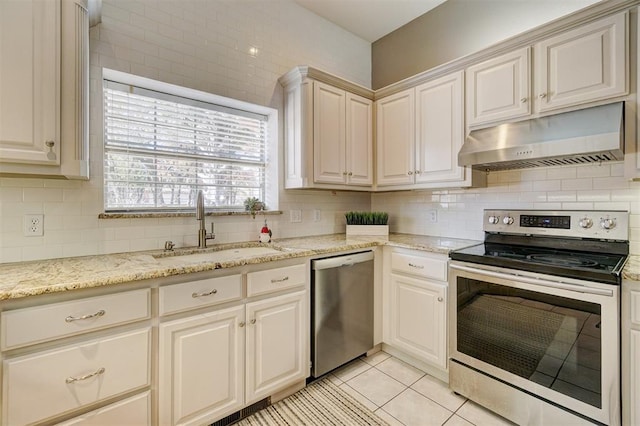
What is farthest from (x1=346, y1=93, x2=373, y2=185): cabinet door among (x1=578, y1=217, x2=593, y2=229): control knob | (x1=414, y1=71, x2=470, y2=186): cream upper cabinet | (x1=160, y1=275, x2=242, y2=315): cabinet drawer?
(x1=578, y1=217, x2=593, y2=229): control knob

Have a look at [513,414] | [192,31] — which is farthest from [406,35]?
[513,414]

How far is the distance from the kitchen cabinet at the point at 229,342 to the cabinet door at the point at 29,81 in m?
0.87

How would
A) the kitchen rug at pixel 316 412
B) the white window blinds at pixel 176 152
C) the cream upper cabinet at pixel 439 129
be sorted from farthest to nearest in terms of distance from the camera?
1. the cream upper cabinet at pixel 439 129
2. the white window blinds at pixel 176 152
3. the kitchen rug at pixel 316 412

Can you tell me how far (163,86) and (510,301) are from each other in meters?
2.62

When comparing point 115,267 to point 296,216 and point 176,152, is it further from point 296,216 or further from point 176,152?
point 296,216

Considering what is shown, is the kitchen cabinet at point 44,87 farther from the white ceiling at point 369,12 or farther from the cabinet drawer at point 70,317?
the white ceiling at point 369,12

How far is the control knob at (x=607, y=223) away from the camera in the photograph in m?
1.85

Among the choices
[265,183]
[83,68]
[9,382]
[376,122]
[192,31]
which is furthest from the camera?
[376,122]

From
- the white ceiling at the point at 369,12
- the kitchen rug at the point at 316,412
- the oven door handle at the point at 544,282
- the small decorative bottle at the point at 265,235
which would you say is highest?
the white ceiling at the point at 369,12

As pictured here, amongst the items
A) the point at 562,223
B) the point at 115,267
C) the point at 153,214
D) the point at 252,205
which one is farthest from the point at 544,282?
the point at 153,214

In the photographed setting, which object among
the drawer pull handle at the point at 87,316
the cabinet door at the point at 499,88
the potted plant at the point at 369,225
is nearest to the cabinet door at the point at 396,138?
the potted plant at the point at 369,225

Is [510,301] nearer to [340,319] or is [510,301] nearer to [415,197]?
[340,319]

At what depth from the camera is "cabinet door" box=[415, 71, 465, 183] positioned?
92.3 inches

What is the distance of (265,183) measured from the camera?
2.71 m
